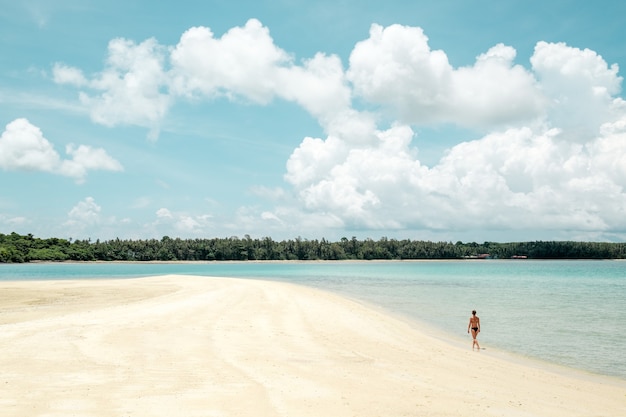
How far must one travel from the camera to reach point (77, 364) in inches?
569

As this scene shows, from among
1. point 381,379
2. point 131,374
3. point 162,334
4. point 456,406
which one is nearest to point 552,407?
point 456,406

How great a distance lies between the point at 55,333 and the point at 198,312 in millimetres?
9271

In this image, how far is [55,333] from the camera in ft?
64.1

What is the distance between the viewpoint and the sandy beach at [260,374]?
1095cm

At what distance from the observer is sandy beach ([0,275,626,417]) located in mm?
10953

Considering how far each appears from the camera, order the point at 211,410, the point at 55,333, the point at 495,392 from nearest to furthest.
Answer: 1. the point at 211,410
2. the point at 495,392
3. the point at 55,333

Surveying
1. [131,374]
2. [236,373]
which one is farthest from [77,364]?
[236,373]

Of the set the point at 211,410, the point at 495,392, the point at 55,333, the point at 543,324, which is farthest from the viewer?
the point at 543,324

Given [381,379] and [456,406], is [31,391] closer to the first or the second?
[381,379]

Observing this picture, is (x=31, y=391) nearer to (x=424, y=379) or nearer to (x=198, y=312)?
(x=424, y=379)

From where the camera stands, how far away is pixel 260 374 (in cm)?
1378

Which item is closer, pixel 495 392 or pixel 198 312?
pixel 495 392

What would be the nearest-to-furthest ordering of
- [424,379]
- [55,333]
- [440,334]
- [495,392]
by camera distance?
[495,392], [424,379], [55,333], [440,334]

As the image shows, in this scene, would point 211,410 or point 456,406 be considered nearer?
point 211,410
